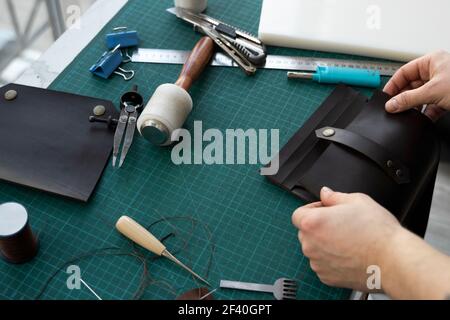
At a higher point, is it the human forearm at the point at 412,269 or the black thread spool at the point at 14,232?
the human forearm at the point at 412,269

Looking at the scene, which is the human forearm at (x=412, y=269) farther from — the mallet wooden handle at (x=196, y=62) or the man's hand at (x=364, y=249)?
the mallet wooden handle at (x=196, y=62)

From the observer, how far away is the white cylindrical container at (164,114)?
4.49 feet

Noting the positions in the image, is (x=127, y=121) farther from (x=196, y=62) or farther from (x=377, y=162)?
(x=377, y=162)

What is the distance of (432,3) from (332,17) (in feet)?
1.12

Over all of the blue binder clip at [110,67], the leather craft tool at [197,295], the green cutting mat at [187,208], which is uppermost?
the blue binder clip at [110,67]

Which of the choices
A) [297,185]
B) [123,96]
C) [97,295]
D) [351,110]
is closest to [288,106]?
[351,110]

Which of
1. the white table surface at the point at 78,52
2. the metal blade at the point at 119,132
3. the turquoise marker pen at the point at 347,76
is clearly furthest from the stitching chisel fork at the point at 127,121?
the turquoise marker pen at the point at 347,76

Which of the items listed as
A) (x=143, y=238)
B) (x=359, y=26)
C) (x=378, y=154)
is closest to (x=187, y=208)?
(x=143, y=238)

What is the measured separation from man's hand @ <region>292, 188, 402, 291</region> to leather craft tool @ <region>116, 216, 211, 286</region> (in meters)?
0.26

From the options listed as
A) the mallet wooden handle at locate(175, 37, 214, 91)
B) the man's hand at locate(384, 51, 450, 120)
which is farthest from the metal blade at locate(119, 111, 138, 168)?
the man's hand at locate(384, 51, 450, 120)

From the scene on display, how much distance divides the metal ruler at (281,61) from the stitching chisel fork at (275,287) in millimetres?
690
